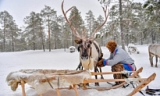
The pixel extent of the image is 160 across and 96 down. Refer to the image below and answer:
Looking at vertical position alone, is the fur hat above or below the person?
above

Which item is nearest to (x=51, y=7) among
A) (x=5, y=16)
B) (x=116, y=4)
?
(x=5, y=16)

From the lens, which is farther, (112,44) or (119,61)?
(112,44)

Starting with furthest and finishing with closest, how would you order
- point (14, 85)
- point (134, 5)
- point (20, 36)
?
point (20, 36)
point (134, 5)
point (14, 85)

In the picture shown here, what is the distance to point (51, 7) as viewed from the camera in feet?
92.2

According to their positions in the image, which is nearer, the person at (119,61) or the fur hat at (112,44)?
the person at (119,61)

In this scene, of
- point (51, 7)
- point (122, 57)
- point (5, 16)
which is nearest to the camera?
point (122, 57)

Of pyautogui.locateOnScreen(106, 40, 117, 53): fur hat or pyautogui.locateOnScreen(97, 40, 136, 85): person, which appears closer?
pyautogui.locateOnScreen(97, 40, 136, 85): person

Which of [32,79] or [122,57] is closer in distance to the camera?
[32,79]

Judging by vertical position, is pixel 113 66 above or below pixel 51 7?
below

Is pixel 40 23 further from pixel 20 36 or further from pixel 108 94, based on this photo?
pixel 108 94

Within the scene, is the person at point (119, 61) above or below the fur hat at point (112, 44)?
below

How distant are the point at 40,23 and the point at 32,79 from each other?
25.8m

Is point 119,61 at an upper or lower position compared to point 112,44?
lower

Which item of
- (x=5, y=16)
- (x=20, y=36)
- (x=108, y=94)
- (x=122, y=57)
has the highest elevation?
(x=5, y=16)
